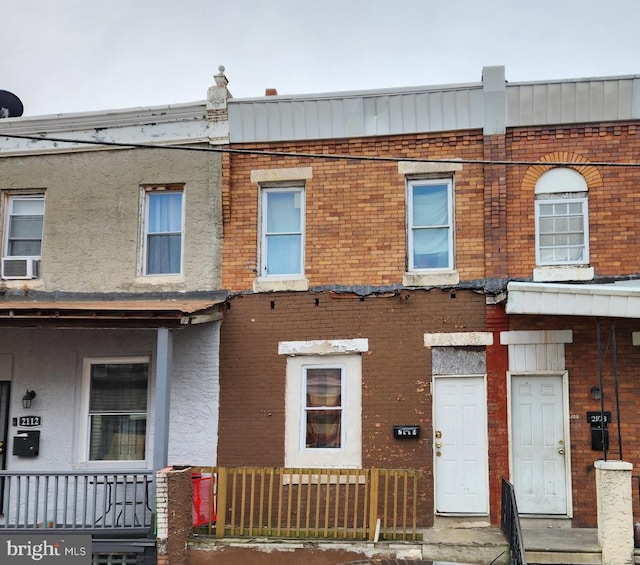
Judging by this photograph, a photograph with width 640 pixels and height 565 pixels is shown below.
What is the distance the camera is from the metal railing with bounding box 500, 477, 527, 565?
28.7ft

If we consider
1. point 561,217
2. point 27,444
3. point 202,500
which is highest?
point 561,217

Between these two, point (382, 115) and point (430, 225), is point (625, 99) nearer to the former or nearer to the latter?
point (430, 225)

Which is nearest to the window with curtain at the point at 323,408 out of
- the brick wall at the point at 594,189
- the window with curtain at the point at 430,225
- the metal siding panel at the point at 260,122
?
the window with curtain at the point at 430,225

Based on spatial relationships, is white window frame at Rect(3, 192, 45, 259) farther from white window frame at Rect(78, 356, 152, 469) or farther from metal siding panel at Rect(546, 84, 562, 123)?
metal siding panel at Rect(546, 84, 562, 123)

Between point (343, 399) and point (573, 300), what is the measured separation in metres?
3.67

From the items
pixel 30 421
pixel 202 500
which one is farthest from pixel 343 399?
pixel 30 421

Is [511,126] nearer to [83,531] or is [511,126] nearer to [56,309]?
[56,309]

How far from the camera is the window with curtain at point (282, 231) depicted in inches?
488

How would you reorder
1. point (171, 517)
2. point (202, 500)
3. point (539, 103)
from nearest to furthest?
point (171, 517)
point (202, 500)
point (539, 103)

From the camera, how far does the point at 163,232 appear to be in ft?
41.9

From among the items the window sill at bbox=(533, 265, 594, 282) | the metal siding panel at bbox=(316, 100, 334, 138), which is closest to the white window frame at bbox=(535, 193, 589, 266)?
the window sill at bbox=(533, 265, 594, 282)

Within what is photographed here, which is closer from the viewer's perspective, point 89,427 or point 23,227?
point 89,427

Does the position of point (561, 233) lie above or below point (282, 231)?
below

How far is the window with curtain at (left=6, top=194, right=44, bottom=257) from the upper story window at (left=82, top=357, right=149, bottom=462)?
222cm
